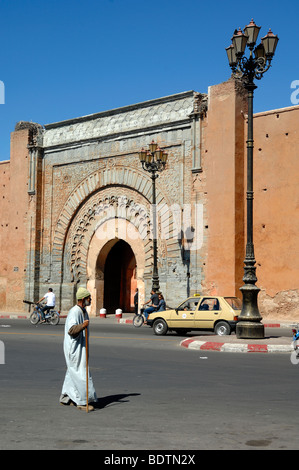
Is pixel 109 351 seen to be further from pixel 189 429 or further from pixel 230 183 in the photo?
pixel 230 183

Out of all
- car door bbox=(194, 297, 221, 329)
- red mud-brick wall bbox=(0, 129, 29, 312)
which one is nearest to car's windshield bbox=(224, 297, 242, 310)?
car door bbox=(194, 297, 221, 329)

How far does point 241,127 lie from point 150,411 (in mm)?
17647

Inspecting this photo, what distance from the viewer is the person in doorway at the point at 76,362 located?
21.5ft

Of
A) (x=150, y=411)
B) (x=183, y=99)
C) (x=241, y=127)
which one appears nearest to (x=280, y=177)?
(x=241, y=127)

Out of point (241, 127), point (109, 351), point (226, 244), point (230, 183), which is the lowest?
point (109, 351)

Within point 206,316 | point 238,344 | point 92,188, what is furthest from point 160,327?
point 92,188

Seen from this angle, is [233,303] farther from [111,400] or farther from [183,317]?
[111,400]

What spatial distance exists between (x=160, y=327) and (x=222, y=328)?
180 cm

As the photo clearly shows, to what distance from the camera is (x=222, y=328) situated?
16.0 metres

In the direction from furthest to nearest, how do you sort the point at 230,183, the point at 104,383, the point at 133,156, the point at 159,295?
1. the point at 133,156
2. the point at 230,183
3. the point at 159,295
4. the point at 104,383

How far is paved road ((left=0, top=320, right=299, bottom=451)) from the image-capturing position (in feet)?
16.8

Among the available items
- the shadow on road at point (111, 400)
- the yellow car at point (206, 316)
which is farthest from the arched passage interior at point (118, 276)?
the shadow on road at point (111, 400)

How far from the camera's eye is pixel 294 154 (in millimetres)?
21406

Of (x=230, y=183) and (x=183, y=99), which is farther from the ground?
(x=183, y=99)
